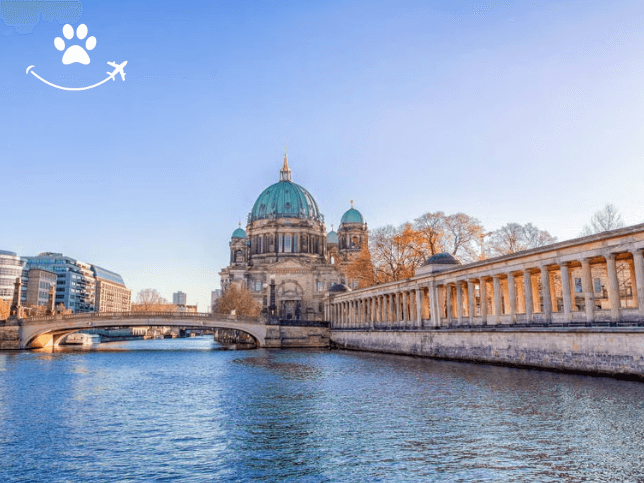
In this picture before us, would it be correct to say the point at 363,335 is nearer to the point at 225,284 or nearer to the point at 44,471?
the point at 44,471

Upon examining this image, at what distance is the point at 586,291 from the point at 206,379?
68.5 feet

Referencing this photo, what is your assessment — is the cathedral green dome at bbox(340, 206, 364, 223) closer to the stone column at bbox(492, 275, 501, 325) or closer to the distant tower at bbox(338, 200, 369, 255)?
the distant tower at bbox(338, 200, 369, 255)

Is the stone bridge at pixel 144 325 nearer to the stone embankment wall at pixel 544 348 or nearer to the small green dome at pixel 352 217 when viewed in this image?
the stone embankment wall at pixel 544 348

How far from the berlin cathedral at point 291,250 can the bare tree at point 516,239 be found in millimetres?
43765

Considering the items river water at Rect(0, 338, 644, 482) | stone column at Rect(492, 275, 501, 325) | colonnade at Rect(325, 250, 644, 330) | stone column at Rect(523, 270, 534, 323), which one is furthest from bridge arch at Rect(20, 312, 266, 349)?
stone column at Rect(523, 270, 534, 323)

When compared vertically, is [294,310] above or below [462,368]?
above

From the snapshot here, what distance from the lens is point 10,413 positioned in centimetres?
2056

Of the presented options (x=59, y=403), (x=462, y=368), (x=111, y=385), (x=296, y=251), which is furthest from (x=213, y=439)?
(x=296, y=251)

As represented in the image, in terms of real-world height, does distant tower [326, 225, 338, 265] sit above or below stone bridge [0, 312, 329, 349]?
above

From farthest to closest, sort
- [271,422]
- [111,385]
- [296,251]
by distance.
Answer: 1. [296,251]
2. [111,385]
3. [271,422]

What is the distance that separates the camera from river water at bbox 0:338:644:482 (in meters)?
13.0

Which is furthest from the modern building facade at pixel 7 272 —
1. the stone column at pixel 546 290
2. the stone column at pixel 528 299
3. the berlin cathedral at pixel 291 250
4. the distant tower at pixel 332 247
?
the stone column at pixel 546 290

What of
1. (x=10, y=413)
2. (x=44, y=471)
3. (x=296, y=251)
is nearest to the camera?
(x=44, y=471)

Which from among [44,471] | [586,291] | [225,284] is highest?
[225,284]
